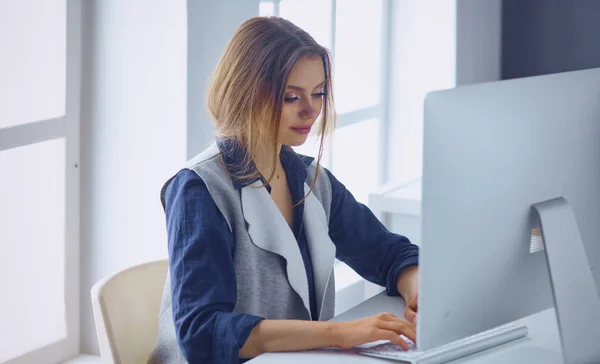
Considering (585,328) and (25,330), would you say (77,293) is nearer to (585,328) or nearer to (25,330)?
(25,330)

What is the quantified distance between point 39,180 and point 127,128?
257 mm

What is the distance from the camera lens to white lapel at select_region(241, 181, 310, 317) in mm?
1639

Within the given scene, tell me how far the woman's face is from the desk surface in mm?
351

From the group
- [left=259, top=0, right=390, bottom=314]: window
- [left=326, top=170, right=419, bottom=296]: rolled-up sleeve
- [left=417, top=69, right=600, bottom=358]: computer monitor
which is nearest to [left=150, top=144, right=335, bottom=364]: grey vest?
[left=326, top=170, right=419, bottom=296]: rolled-up sleeve

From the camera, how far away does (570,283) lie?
140 cm

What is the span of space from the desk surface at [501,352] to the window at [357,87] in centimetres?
165

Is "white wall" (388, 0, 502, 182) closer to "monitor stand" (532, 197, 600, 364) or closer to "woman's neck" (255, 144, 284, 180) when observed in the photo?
"woman's neck" (255, 144, 284, 180)

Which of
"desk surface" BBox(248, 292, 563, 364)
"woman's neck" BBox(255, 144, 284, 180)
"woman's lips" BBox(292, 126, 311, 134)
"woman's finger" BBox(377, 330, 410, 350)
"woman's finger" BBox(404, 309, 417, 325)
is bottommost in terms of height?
"desk surface" BBox(248, 292, 563, 364)

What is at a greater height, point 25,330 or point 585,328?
point 585,328

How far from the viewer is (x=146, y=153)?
90.8 inches

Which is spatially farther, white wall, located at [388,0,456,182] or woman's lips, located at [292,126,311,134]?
white wall, located at [388,0,456,182]

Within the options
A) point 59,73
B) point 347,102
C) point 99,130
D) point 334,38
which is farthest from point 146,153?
point 347,102

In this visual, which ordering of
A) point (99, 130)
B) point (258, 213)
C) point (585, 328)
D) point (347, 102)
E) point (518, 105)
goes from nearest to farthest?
point (518, 105) < point (585, 328) < point (258, 213) < point (99, 130) < point (347, 102)

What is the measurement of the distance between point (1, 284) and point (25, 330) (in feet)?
0.52
